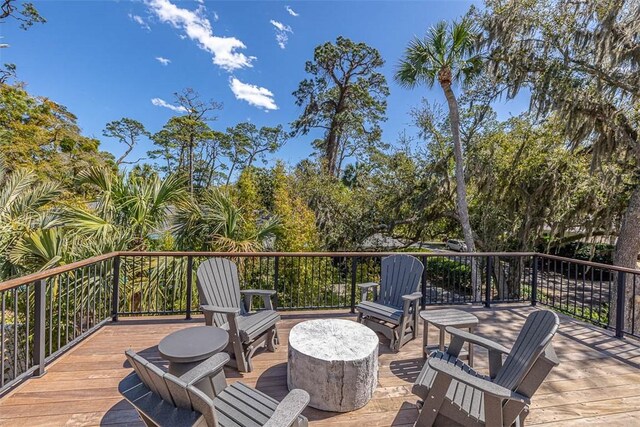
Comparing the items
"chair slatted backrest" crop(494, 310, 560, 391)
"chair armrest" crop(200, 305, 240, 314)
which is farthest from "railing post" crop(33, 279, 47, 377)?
"chair slatted backrest" crop(494, 310, 560, 391)

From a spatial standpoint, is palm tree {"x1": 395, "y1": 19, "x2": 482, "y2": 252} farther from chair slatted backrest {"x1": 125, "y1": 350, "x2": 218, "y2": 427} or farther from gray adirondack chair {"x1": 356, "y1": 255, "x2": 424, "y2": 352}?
chair slatted backrest {"x1": 125, "y1": 350, "x2": 218, "y2": 427}

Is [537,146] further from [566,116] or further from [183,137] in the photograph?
[183,137]

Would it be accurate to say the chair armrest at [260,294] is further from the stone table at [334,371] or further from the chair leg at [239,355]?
the stone table at [334,371]

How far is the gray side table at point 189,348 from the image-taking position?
5.76ft

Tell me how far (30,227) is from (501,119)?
36.7 feet

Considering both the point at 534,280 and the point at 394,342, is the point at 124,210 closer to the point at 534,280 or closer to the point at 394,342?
the point at 394,342

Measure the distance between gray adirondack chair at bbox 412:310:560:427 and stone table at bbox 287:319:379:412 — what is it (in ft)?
1.47

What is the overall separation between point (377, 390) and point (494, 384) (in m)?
1.14

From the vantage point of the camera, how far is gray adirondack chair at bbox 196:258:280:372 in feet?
8.89

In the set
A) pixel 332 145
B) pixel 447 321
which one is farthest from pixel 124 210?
pixel 332 145

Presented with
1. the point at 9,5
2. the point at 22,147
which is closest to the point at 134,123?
the point at 9,5

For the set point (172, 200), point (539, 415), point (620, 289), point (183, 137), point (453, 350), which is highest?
point (183, 137)

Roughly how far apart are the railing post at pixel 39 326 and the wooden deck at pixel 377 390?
136 millimetres

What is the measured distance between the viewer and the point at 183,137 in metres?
20.5
